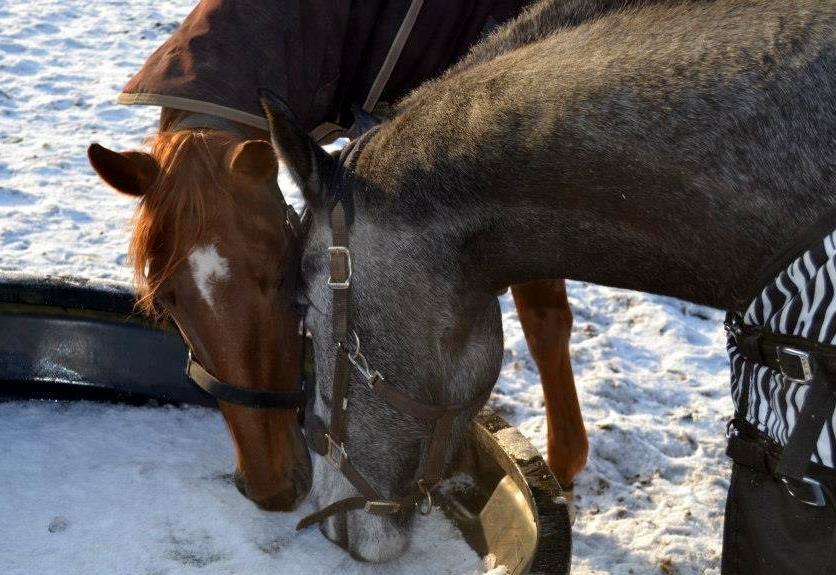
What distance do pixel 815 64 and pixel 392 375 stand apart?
1.12 meters

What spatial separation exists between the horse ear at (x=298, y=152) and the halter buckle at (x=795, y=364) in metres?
1.04

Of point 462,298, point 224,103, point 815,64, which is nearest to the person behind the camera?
point 815,64

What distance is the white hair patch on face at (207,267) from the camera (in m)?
2.36

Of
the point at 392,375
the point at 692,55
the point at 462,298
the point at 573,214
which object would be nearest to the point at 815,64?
the point at 692,55

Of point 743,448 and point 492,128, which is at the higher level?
point 492,128

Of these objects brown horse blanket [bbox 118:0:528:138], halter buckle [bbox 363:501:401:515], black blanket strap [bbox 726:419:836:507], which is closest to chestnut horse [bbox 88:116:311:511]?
brown horse blanket [bbox 118:0:528:138]

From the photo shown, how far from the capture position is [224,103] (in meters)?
2.57

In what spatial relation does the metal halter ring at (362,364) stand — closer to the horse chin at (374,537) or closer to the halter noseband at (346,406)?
the halter noseband at (346,406)

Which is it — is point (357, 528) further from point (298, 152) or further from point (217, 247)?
point (298, 152)

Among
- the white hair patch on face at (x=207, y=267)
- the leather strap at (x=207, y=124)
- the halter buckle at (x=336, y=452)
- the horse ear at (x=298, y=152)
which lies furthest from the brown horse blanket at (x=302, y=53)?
the halter buckle at (x=336, y=452)

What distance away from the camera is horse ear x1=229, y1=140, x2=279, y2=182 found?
236 cm

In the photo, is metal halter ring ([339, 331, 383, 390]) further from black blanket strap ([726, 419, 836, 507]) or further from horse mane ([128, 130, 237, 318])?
black blanket strap ([726, 419, 836, 507])

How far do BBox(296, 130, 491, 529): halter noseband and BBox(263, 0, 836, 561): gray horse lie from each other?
0.02 meters

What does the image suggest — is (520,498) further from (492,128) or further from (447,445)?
(492,128)
